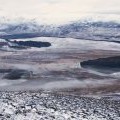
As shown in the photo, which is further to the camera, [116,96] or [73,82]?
[73,82]

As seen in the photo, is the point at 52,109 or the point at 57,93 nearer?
the point at 52,109

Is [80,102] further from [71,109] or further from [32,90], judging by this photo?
[32,90]

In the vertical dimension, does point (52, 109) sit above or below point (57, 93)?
above

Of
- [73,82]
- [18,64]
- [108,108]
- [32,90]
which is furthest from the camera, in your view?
[18,64]

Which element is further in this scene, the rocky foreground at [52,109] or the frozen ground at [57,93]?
the frozen ground at [57,93]

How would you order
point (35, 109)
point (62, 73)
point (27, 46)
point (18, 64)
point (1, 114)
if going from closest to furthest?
point (1, 114) → point (35, 109) → point (62, 73) → point (18, 64) → point (27, 46)

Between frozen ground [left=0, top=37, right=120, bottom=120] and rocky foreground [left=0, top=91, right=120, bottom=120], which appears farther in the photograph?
frozen ground [left=0, top=37, right=120, bottom=120]

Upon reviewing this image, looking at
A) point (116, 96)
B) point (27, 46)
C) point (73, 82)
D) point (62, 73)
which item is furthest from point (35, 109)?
point (27, 46)
